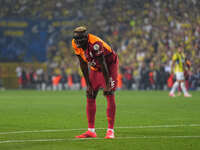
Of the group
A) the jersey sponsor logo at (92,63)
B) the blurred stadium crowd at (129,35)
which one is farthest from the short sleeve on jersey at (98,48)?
the blurred stadium crowd at (129,35)

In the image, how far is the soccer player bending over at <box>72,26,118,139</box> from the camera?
8758mm

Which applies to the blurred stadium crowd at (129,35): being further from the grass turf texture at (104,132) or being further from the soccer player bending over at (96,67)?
the soccer player bending over at (96,67)

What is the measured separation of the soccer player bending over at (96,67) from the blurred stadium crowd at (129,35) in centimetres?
2568

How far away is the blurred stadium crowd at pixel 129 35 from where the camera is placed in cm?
3634

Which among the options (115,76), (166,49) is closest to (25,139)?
(115,76)

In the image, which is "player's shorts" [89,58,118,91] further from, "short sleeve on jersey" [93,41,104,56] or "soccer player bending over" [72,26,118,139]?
"short sleeve on jersey" [93,41,104,56]

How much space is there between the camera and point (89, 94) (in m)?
9.34

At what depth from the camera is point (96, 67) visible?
30.3 ft

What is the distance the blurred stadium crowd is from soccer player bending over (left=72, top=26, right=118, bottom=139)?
2568 cm

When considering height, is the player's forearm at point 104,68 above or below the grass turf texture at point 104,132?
above

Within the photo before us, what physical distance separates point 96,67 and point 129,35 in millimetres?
31549

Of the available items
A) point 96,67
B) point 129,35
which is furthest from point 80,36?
point 129,35

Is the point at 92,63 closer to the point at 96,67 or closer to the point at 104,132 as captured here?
the point at 96,67

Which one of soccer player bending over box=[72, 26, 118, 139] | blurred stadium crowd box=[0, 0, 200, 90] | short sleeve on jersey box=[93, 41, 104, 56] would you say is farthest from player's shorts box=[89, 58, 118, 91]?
blurred stadium crowd box=[0, 0, 200, 90]
